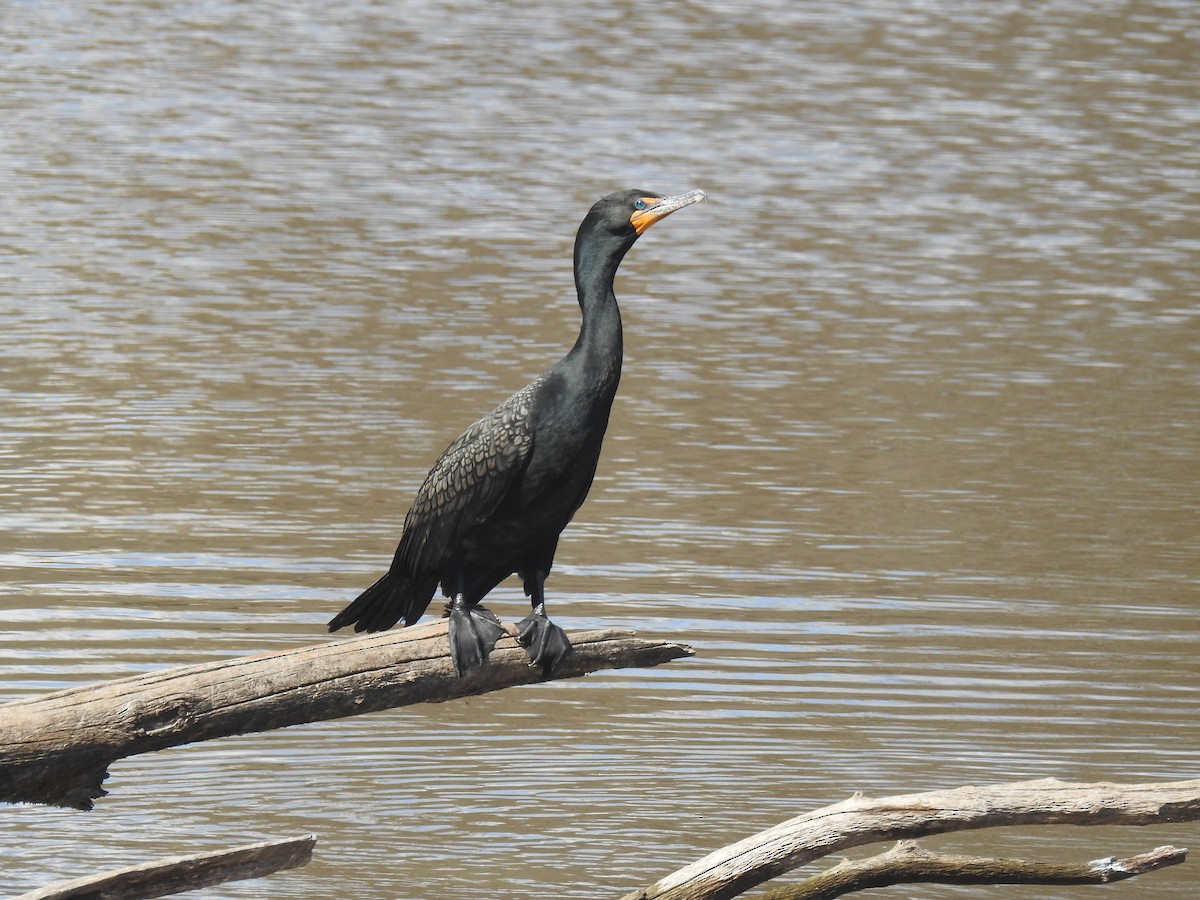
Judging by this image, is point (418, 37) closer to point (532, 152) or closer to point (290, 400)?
point (532, 152)

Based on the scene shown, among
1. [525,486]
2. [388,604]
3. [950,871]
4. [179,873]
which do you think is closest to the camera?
[179,873]

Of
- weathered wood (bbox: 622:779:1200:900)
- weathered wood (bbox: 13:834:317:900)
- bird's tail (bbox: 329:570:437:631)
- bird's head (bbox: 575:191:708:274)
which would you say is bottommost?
weathered wood (bbox: 622:779:1200:900)

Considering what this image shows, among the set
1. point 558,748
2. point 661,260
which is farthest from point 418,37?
point 558,748

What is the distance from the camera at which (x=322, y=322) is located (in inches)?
538

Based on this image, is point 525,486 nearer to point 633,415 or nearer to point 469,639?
point 469,639

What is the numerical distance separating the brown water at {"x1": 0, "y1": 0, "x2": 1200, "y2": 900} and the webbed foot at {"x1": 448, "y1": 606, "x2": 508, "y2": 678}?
1007 millimetres

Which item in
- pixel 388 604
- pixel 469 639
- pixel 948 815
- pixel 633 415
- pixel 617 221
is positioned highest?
pixel 617 221

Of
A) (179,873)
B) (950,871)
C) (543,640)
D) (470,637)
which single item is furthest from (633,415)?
(179,873)

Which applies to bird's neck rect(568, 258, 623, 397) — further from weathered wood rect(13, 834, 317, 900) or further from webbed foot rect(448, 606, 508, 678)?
weathered wood rect(13, 834, 317, 900)

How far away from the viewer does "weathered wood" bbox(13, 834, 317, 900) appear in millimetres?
4680

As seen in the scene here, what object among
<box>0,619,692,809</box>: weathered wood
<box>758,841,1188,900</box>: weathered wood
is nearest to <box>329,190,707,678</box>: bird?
<box>0,619,692,809</box>: weathered wood

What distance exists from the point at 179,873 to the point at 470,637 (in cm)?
101

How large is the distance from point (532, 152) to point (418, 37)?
554cm

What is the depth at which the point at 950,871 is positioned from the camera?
527cm
